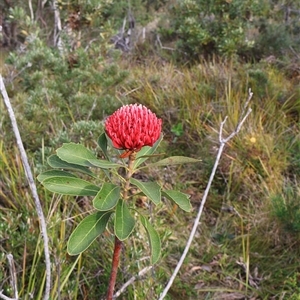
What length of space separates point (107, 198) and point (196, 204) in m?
1.98

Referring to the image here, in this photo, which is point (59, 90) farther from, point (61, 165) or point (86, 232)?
point (86, 232)

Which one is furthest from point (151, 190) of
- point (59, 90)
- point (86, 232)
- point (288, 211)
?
point (59, 90)

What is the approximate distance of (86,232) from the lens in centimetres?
109

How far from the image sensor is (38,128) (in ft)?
9.78

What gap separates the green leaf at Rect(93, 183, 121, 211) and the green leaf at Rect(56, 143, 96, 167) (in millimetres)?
84

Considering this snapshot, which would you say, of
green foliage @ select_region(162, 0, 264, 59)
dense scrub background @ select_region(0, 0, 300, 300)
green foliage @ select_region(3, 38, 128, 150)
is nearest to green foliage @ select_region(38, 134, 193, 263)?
dense scrub background @ select_region(0, 0, 300, 300)

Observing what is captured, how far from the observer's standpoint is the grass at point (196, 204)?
6.47 ft

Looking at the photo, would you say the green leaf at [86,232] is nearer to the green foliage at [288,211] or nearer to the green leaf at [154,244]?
the green leaf at [154,244]

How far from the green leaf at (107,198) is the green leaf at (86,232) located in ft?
0.25

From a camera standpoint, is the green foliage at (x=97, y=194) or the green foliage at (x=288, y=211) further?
A: the green foliage at (x=288, y=211)

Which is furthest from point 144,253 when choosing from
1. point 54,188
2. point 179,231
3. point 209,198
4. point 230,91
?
point 230,91

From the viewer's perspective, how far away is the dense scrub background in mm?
2021

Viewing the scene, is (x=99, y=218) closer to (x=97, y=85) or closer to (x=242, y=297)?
(x=242, y=297)

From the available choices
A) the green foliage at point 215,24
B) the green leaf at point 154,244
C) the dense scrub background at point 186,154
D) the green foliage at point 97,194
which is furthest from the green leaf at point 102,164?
the green foliage at point 215,24
